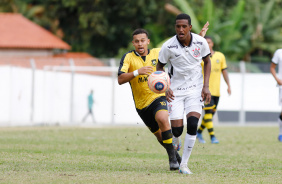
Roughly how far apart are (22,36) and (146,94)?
31.9 meters

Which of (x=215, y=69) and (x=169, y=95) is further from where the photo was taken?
(x=215, y=69)

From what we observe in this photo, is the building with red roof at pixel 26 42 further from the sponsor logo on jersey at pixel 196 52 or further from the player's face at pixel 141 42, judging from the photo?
the sponsor logo on jersey at pixel 196 52

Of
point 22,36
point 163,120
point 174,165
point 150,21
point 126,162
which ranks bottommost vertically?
point 126,162

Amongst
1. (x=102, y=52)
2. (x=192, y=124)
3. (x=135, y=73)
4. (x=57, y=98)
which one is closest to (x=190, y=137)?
(x=192, y=124)

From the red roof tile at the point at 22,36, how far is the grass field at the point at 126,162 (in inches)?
989

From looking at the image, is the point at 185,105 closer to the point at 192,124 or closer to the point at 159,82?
the point at 192,124

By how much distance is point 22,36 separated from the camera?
3984cm

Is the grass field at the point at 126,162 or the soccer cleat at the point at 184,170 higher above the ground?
the soccer cleat at the point at 184,170

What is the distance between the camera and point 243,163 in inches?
387

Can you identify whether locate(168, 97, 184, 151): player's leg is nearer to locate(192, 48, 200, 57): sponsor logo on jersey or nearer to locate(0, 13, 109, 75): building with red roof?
locate(192, 48, 200, 57): sponsor logo on jersey

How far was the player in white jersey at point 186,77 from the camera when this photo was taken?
8.32 m

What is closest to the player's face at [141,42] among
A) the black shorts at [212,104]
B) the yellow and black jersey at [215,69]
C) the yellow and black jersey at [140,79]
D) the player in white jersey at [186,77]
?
the yellow and black jersey at [140,79]

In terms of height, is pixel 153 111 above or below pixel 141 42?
below

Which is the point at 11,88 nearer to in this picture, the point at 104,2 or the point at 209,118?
the point at 209,118
